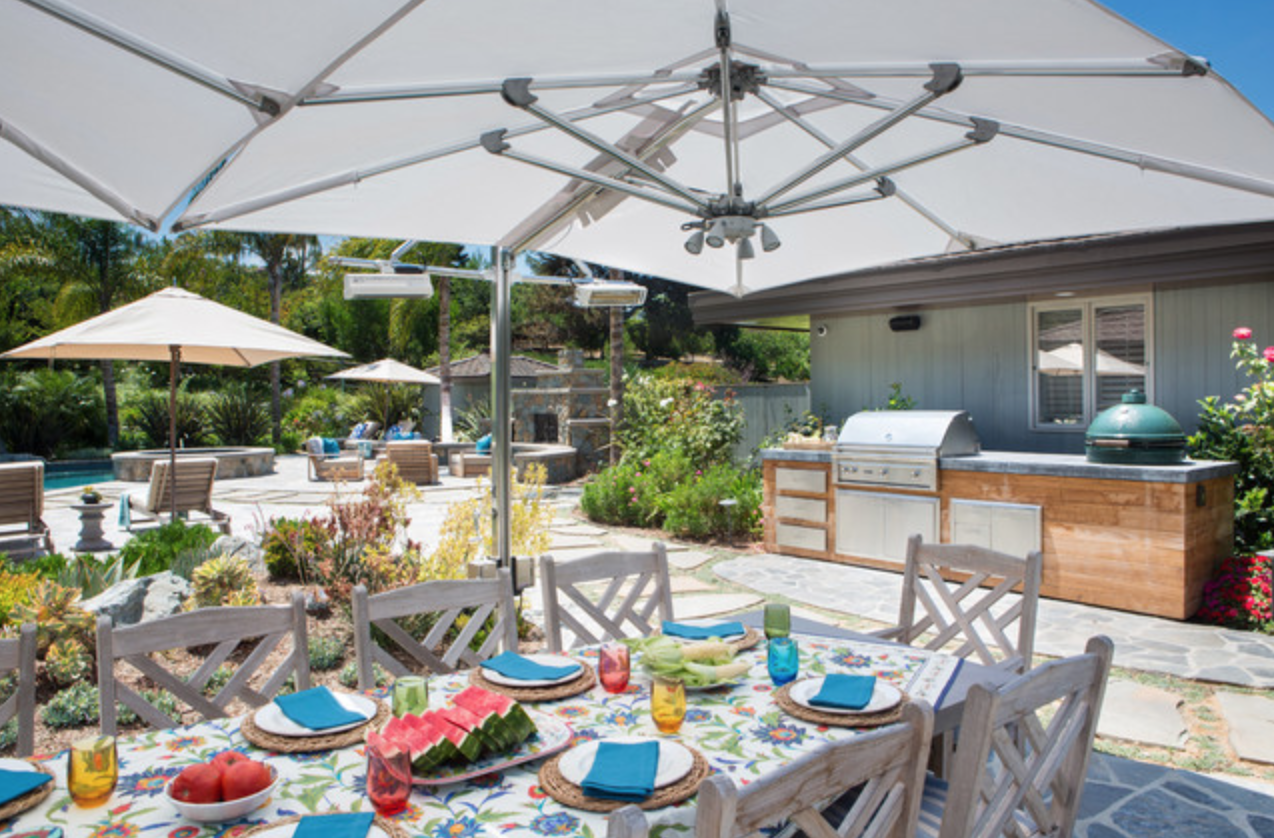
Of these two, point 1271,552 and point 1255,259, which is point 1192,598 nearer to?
point 1271,552

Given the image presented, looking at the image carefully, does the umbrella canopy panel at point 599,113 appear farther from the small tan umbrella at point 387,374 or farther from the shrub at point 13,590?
the small tan umbrella at point 387,374

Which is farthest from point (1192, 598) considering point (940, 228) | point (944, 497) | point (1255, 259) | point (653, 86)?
point (653, 86)

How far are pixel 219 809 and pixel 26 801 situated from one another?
449mm

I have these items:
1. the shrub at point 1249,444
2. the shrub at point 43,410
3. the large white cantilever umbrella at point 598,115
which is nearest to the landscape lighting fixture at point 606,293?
the large white cantilever umbrella at point 598,115

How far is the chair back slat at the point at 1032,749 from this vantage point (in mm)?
1516

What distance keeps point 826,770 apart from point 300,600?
6.16 feet

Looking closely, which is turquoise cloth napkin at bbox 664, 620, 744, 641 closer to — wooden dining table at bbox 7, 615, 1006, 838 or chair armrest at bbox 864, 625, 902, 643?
wooden dining table at bbox 7, 615, 1006, 838

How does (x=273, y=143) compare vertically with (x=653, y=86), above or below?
below

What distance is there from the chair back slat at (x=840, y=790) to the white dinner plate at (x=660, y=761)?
0.42 meters

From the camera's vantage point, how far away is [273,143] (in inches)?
119

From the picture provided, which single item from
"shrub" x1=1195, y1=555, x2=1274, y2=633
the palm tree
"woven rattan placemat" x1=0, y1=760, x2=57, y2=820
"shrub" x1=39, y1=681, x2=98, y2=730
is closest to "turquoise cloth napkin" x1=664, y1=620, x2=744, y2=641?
"woven rattan placemat" x1=0, y1=760, x2=57, y2=820

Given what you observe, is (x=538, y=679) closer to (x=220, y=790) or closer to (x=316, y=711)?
(x=316, y=711)

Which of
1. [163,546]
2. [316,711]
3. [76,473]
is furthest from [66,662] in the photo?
[76,473]

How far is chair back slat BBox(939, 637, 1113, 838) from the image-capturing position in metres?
1.52
